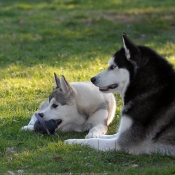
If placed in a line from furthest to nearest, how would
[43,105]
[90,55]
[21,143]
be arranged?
[90,55]
[43,105]
[21,143]

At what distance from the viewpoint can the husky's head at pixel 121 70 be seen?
19.7ft

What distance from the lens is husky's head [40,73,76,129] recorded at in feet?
23.2

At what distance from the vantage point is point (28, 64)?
11273 millimetres

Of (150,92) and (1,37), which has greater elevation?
(150,92)

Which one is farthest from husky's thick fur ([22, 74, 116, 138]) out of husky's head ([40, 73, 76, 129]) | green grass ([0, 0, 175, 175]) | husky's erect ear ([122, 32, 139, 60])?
husky's erect ear ([122, 32, 139, 60])

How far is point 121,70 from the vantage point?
6.15m

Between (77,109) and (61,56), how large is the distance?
15.8 ft

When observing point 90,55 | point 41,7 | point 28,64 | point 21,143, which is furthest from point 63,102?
point 41,7

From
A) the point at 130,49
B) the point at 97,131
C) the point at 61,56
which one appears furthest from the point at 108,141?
the point at 61,56

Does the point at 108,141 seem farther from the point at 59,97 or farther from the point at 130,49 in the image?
the point at 59,97

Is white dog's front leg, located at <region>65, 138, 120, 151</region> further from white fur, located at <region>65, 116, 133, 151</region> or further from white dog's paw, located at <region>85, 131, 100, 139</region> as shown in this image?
white dog's paw, located at <region>85, 131, 100, 139</region>

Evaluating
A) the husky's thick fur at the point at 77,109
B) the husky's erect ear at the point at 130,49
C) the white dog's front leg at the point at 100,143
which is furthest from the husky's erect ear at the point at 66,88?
the husky's erect ear at the point at 130,49

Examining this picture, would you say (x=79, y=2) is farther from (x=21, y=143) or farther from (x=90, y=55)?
(x=21, y=143)

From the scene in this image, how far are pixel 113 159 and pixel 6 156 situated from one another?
128 cm
